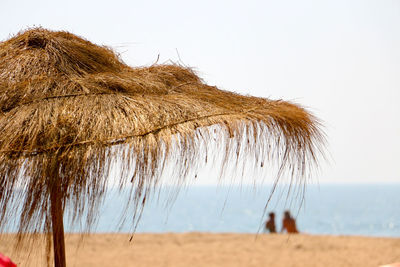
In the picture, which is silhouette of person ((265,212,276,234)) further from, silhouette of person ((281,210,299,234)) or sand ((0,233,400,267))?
sand ((0,233,400,267))

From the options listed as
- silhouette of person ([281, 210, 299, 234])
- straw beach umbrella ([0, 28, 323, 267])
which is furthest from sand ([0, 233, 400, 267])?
straw beach umbrella ([0, 28, 323, 267])

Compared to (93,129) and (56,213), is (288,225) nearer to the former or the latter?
(56,213)

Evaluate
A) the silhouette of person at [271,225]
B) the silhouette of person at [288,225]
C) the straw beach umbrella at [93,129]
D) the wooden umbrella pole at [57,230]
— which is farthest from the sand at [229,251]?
the straw beach umbrella at [93,129]

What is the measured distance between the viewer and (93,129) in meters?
2.69

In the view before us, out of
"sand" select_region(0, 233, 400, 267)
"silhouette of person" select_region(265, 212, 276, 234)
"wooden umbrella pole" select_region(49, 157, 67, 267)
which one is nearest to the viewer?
"wooden umbrella pole" select_region(49, 157, 67, 267)

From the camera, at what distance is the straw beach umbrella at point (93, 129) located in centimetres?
263

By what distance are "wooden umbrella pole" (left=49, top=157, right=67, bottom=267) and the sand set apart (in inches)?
107

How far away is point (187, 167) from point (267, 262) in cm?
396

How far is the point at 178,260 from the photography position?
6.49 meters

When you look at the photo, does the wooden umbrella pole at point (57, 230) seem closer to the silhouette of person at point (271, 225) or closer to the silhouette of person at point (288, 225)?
the silhouette of person at point (288, 225)

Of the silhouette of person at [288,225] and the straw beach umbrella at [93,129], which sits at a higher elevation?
the straw beach umbrella at [93,129]

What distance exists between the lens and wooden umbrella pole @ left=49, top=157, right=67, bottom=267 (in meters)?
2.61

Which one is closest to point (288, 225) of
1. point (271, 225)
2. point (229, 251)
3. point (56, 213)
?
point (271, 225)

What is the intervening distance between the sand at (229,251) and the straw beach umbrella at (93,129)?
125 inches
